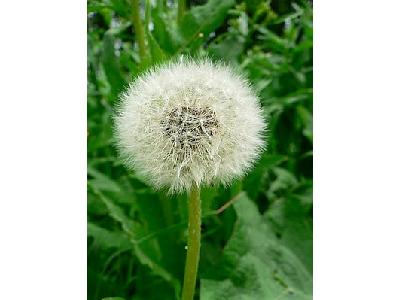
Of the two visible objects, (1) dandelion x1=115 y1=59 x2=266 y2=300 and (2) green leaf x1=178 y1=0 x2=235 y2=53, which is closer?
(1) dandelion x1=115 y1=59 x2=266 y2=300

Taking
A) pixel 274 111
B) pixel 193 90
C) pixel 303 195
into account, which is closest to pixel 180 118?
pixel 193 90

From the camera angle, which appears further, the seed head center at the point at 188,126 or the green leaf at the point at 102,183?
the green leaf at the point at 102,183

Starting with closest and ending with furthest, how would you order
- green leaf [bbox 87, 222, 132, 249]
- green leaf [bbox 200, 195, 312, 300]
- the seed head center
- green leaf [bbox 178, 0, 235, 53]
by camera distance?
the seed head center
green leaf [bbox 200, 195, 312, 300]
green leaf [bbox 178, 0, 235, 53]
green leaf [bbox 87, 222, 132, 249]

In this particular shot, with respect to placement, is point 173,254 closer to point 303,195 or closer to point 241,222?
point 241,222

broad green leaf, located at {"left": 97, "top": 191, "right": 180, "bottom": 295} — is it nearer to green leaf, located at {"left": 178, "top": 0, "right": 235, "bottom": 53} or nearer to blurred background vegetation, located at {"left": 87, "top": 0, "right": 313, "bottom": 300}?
blurred background vegetation, located at {"left": 87, "top": 0, "right": 313, "bottom": 300}

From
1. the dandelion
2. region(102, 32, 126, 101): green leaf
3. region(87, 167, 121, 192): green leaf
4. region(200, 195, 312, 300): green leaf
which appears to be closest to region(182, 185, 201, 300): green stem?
the dandelion

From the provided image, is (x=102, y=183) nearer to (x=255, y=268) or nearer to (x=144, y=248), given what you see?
(x=144, y=248)

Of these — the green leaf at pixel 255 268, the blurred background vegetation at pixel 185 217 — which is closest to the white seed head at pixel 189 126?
the blurred background vegetation at pixel 185 217

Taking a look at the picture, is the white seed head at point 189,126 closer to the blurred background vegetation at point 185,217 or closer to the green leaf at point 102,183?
the blurred background vegetation at point 185,217

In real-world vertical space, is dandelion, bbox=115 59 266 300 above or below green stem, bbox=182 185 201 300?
above
